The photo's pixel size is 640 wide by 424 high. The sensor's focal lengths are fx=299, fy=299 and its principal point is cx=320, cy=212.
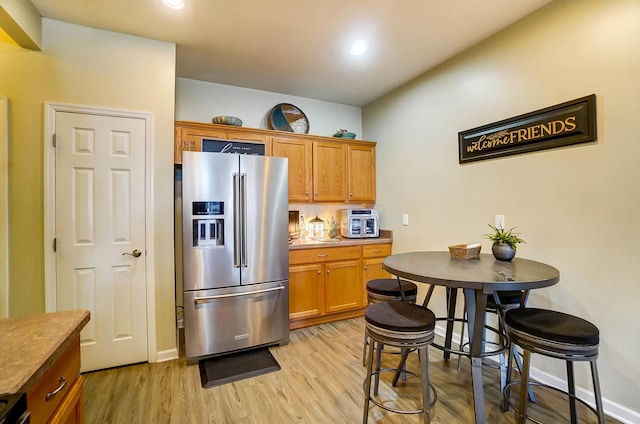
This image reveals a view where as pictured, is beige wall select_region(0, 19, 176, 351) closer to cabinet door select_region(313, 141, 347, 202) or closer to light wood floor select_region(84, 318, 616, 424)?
light wood floor select_region(84, 318, 616, 424)

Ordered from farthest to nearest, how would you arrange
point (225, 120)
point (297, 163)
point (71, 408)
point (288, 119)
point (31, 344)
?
1. point (288, 119)
2. point (297, 163)
3. point (225, 120)
4. point (71, 408)
5. point (31, 344)

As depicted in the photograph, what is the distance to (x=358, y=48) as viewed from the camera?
106 inches

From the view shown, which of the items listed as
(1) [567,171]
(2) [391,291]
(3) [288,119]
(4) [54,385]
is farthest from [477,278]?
(3) [288,119]

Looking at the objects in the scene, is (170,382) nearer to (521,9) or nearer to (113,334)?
(113,334)

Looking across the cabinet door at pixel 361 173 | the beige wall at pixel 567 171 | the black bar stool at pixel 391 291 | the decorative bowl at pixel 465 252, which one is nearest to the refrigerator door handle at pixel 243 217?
the black bar stool at pixel 391 291

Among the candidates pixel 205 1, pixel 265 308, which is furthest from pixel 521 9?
pixel 265 308

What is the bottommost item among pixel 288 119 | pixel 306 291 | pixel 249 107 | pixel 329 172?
pixel 306 291

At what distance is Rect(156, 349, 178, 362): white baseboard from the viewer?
2.57 metres

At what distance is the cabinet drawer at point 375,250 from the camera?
3.59 metres

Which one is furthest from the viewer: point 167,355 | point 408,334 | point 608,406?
point 167,355

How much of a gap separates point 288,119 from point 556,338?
3.26 meters

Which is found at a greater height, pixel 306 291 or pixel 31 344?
pixel 31 344

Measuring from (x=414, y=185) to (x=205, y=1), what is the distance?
2.56 meters

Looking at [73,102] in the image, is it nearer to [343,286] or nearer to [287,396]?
[287,396]
